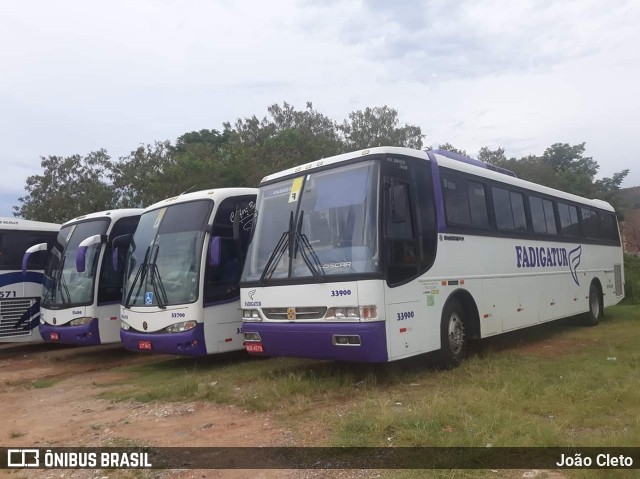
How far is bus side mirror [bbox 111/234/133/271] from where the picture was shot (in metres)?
11.2

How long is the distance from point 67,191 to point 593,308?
2261cm

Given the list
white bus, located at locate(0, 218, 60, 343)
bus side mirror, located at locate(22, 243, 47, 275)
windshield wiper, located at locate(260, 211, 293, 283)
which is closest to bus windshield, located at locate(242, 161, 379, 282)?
windshield wiper, located at locate(260, 211, 293, 283)

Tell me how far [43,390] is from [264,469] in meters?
5.97

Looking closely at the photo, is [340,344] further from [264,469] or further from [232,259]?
[232,259]

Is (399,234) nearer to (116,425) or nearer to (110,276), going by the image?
(116,425)

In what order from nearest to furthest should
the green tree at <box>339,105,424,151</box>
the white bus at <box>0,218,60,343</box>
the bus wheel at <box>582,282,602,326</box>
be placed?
the white bus at <box>0,218,60,343</box> → the bus wheel at <box>582,282,602,326</box> → the green tree at <box>339,105,424,151</box>

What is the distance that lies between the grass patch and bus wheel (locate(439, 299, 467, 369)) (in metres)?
0.17

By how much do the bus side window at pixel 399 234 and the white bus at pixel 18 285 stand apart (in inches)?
379

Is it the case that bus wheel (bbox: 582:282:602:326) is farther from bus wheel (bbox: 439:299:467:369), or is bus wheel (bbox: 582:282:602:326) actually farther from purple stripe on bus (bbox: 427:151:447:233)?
purple stripe on bus (bbox: 427:151:447:233)

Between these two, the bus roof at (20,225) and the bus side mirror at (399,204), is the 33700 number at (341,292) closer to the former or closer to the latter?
the bus side mirror at (399,204)

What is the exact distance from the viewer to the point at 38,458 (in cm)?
539

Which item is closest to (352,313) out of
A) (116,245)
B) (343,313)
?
(343,313)

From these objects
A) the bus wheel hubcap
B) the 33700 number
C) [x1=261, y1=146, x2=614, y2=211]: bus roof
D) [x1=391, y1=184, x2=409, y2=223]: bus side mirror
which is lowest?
the bus wheel hubcap

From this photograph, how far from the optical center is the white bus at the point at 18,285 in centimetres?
1301
